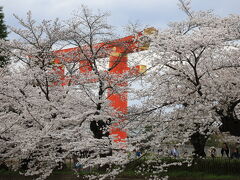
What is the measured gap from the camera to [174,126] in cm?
922

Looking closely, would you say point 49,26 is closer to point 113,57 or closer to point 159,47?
point 113,57

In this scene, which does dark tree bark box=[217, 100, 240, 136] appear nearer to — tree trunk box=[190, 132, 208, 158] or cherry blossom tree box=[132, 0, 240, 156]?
cherry blossom tree box=[132, 0, 240, 156]

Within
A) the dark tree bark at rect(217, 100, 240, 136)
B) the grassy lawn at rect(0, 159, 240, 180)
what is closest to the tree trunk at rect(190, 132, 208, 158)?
the grassy lawn at rect(0, 159, 240, 180)

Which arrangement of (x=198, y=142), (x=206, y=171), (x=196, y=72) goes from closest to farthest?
(x=196, y=72)
(x=206, y=171)
(x=198, y=142)

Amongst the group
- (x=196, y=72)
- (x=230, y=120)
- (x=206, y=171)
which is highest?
(x=196, y=72)

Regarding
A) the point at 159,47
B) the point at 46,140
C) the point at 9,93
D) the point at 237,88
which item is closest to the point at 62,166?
the point at 46,140

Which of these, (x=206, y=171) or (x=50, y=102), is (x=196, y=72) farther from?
(x=50, y=102)

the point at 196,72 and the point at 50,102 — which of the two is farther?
the point at 50,102

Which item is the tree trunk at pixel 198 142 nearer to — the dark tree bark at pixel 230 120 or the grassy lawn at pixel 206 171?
the grassy lawn at pixel 206 171

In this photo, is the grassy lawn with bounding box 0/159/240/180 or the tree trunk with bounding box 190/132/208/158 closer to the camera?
the grassy lawn with bounding box 0/159/240/180

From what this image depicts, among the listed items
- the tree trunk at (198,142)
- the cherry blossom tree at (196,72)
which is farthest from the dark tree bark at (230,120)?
the tree trunk at (198,142)

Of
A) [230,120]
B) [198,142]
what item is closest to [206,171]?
[198,142]

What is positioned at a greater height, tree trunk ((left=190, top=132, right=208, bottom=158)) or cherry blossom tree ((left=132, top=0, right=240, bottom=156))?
cherry blossom tree ((left=132, top=0, right=240, bottom=156))

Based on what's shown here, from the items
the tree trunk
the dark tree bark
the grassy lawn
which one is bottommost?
the grassy lawn
